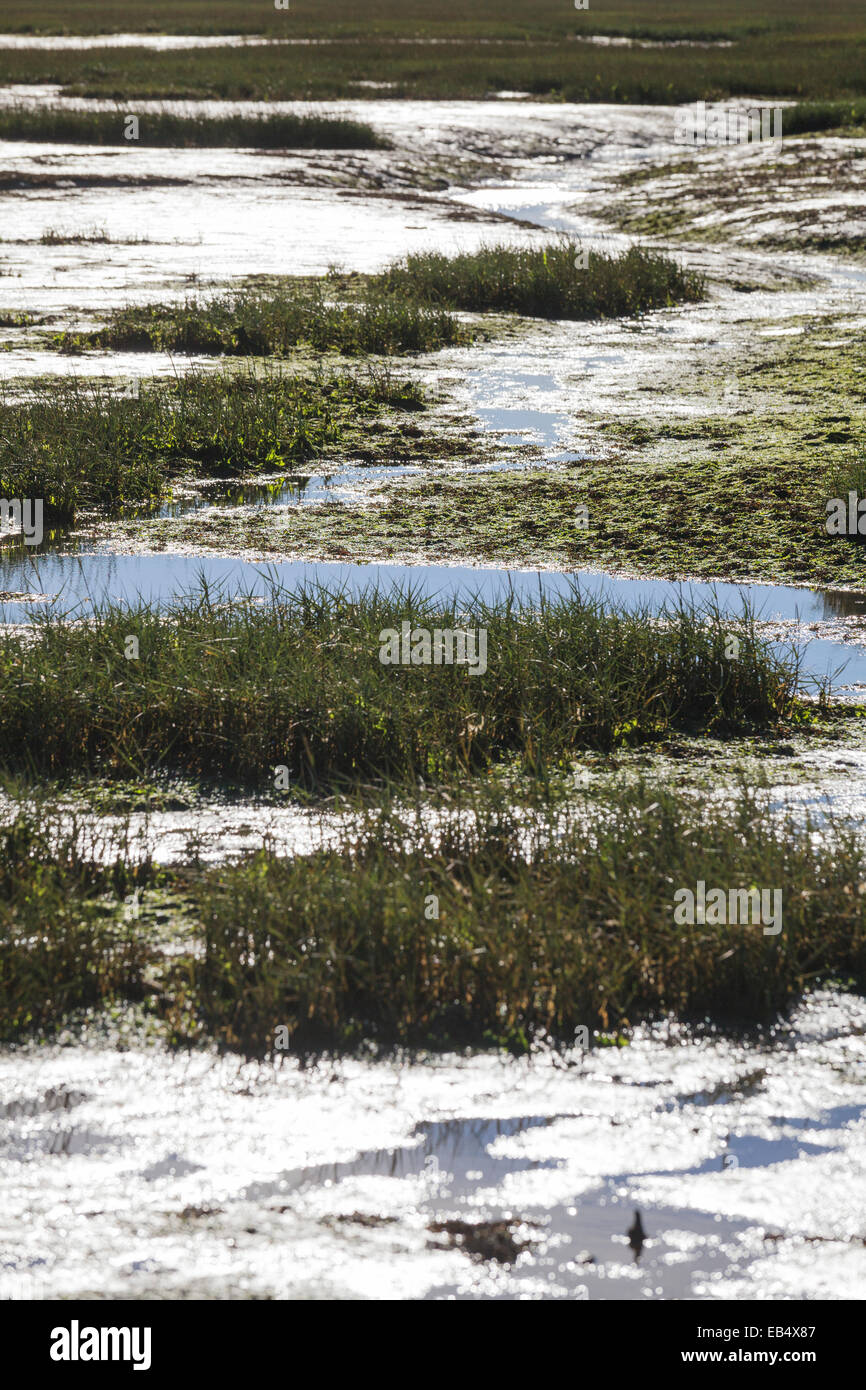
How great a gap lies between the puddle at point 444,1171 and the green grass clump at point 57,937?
0.62 feet

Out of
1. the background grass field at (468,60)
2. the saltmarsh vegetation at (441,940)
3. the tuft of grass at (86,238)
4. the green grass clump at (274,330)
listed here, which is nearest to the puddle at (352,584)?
the saltmarsh vegetation at (441,940)

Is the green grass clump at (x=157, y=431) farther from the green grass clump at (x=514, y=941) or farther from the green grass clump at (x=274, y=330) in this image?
the green grass clump at (x=514, y=941)

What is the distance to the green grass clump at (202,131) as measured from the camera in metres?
26.8

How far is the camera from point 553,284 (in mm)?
13898

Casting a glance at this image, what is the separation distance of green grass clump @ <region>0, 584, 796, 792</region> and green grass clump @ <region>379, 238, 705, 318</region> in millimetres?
8138

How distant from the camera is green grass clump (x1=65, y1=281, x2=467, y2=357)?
12242 mm

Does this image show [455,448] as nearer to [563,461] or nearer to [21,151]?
[563,461]

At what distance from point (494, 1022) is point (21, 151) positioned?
24567 millimetres

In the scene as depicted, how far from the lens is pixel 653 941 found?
13.3 ft

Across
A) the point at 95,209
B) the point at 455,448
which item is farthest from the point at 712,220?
the point at 455,448

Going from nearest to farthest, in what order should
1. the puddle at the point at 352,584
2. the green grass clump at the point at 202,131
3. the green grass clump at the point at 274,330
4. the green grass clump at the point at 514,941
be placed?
the green grass clump at the point at 514,941 < the puddle at the point at 352,584 < the green grass clump at the point at 274,330 < the green grass clump at the point at 202,131

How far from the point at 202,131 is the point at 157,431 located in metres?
20.2

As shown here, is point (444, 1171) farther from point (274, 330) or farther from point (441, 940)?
point (274, 330)

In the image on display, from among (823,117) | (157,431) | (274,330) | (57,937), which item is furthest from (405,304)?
(823,117)
